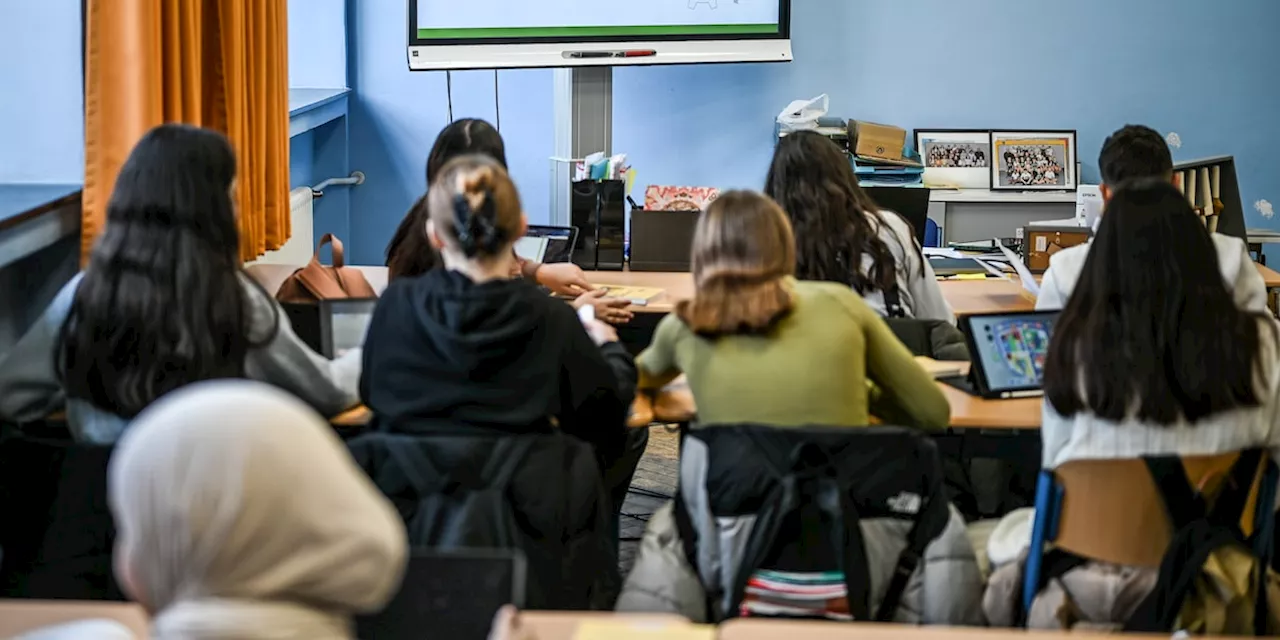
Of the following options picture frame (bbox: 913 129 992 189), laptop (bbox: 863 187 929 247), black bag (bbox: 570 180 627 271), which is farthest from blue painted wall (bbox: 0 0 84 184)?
picture frame (bbox: 913 129 992 189)

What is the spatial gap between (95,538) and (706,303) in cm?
111

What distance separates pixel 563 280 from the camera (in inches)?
146

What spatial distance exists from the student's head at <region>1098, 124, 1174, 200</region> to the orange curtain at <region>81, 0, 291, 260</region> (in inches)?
85.3

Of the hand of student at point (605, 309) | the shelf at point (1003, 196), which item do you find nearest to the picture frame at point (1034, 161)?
the shelf at point (1003, 196)

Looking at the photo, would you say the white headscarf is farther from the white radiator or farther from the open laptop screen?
the white radiator

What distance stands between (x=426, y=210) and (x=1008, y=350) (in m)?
1.34

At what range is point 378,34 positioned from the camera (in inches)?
242

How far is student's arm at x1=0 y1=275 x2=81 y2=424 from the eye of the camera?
2.44 meters

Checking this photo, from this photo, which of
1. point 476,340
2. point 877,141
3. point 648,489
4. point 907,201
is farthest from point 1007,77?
point 476,340

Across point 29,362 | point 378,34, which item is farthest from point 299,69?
point 29,362

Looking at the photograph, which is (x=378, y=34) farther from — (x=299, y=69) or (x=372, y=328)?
(x=372, y=328)

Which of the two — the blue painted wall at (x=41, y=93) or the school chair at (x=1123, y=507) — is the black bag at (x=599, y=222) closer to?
the blue painted wall at (x=41, y=93)

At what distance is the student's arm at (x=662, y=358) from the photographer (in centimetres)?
269

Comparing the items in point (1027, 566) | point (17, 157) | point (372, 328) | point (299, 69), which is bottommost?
point (1027, 566)
